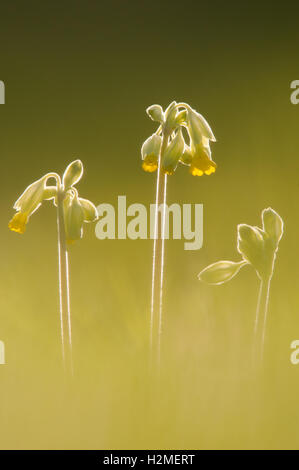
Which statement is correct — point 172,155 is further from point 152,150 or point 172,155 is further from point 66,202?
point 66,202

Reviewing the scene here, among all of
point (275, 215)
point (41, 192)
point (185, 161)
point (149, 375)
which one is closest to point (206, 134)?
point (185, 161)

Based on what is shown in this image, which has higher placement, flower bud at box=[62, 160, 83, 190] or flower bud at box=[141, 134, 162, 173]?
flower bud at box=[141, 134, 162, 173]

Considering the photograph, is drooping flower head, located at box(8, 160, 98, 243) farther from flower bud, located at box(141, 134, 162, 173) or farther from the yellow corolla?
flower bud, located at box(141, 134, 162, 173)

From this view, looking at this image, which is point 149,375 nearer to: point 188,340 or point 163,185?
point 188,340

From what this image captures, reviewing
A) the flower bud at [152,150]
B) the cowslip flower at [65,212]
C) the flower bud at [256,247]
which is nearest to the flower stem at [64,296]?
the cowslip flower at [65,212]

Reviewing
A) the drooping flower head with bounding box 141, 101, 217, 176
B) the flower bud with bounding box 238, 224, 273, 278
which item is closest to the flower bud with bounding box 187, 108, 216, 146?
the drooping flower head with bounding box 141, 101, 217, 176

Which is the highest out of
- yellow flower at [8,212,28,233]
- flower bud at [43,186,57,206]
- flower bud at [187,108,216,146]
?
flower bud at [187,108,216,146]
